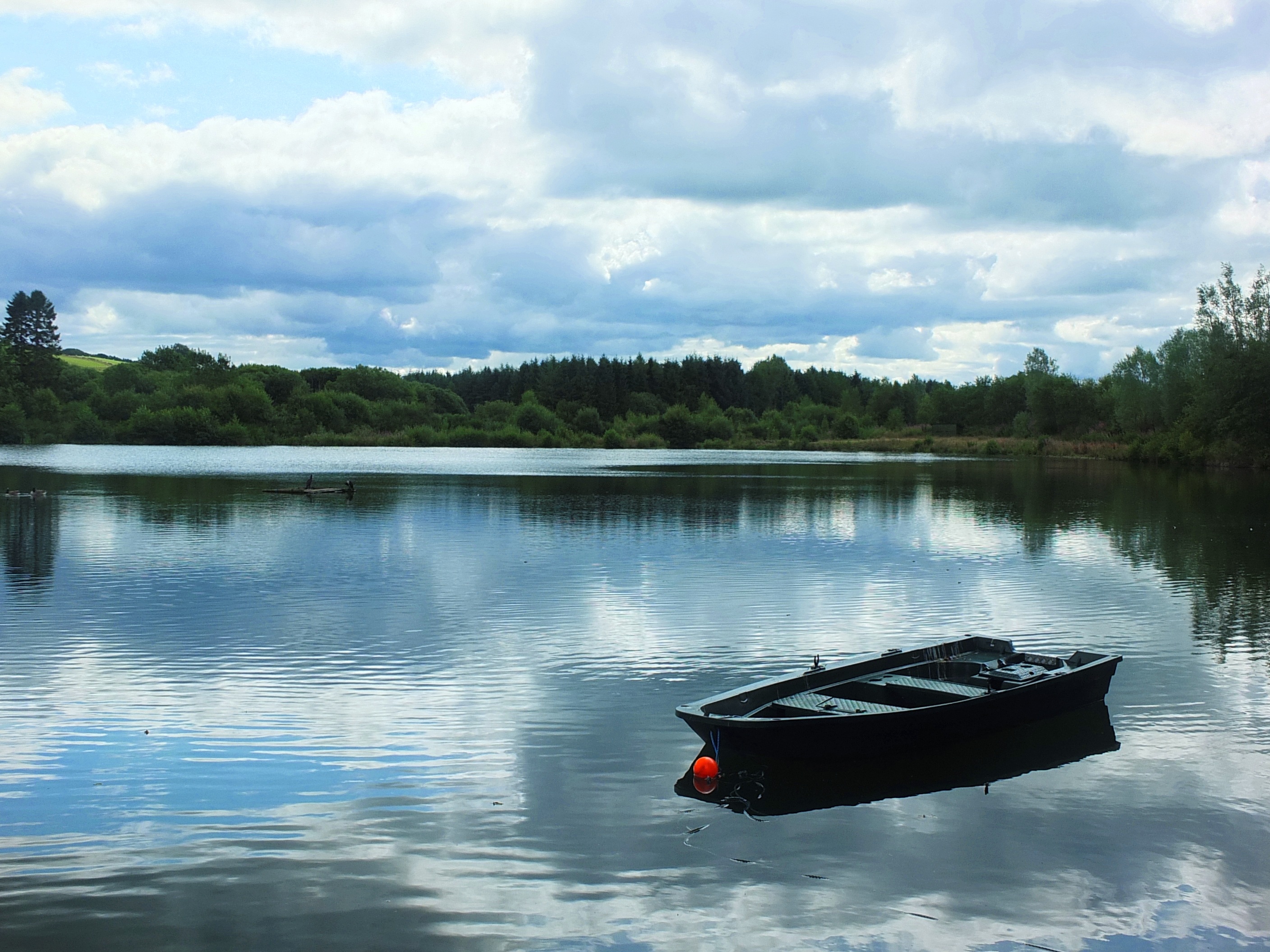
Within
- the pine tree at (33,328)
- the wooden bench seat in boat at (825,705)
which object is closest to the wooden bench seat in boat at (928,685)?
the wooden bench seat in boat at (825,705)

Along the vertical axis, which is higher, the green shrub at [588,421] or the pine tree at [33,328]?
the pine tree at [33,328]

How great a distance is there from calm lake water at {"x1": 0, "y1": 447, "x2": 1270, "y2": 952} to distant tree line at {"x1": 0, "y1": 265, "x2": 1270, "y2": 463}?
7100 centimetres

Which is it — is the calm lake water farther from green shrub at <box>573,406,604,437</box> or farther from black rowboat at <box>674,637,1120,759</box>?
green shrub at <box>573,406,604,437</box>

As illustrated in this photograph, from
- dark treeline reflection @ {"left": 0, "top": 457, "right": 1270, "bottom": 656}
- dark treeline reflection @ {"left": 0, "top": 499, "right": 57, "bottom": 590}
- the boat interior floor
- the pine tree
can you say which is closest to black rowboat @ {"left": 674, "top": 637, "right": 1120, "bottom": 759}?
the boat interior floor

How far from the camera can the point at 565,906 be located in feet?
30.4

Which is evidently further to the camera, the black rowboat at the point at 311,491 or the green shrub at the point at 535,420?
the green shrub at the point at 535,420

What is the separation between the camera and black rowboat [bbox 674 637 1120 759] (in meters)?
12.4

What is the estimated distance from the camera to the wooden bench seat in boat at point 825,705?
13.2 m

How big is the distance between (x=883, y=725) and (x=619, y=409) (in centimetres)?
18676

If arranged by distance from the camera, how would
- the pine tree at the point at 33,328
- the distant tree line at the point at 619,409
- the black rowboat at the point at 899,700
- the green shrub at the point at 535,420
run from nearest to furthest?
the black rowboat at the point at 899,700 < the distant tree line at the point at 619,409 < the pine tree at the point at 33,328 < the green shrub at the point at 535,420

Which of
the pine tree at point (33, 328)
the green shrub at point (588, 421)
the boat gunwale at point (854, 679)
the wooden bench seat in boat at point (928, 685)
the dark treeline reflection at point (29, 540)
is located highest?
the pine tree at point (33, 328)

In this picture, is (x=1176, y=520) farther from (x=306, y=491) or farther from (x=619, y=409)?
(x=619, y=409)

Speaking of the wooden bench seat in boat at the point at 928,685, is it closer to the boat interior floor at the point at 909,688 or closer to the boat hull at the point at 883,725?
the boat interior floor at the point at 909,688

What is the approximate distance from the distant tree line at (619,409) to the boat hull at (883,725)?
84864mm
